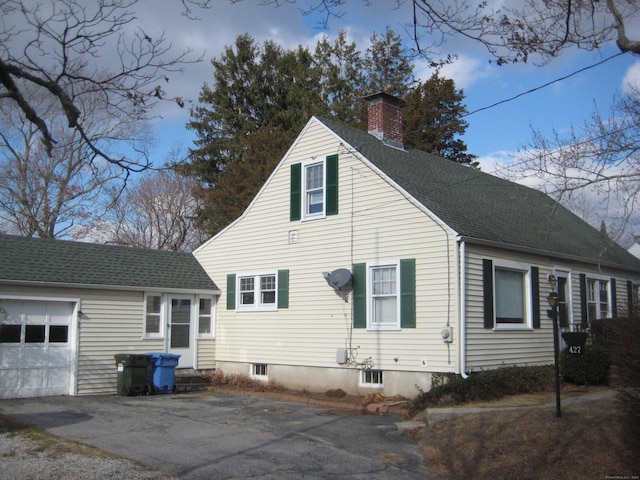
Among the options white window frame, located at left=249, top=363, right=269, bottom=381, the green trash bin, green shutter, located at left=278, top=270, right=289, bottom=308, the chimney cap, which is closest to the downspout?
green shutter, located at left=278, top=270, right=289, bottom=308

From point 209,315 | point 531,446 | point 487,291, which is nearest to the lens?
point 531,446

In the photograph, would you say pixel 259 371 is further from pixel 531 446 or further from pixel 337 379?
pixel 531 446

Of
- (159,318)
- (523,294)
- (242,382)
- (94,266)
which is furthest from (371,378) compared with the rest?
(94,266)

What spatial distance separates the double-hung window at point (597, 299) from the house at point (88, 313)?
37.3 feet

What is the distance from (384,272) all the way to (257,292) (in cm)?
453

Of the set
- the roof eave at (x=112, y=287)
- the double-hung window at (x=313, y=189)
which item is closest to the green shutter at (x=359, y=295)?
the double-hung window at (x=313, y=189)

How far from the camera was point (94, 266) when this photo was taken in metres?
18.1

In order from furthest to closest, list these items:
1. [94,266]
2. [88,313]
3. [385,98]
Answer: [385,98]
[94,266]
[88,313]

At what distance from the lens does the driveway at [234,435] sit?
8.77 m

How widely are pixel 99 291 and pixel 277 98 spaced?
25.9 m

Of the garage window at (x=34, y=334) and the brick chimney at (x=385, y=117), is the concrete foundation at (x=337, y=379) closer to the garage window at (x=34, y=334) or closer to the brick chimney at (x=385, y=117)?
the garage window at (x=34, y=334)

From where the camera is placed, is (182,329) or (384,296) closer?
(384,296)

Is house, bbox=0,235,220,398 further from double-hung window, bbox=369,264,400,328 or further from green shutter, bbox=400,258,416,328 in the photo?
green shutter, bbox=400,258,416,328

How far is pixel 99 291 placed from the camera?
693 inches
